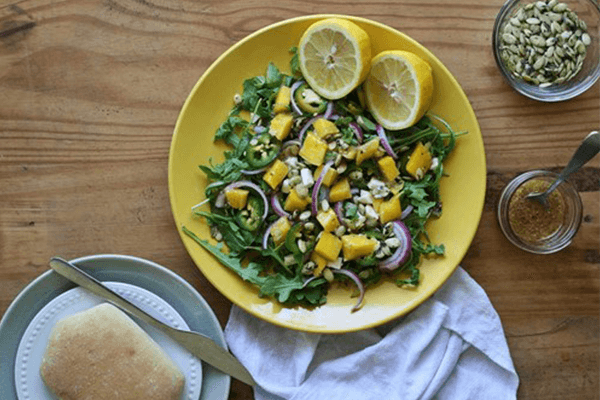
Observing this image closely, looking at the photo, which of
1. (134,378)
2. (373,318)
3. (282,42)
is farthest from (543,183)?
(134,378)

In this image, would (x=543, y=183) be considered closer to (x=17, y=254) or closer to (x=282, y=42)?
(x=282, y=42)

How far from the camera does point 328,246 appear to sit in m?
2.01

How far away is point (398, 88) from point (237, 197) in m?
0.57

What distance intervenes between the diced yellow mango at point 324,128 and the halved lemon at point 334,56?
8 cm

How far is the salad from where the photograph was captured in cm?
204

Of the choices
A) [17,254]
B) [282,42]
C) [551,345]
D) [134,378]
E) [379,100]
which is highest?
[282,42]

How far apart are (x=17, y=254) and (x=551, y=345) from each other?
68.1 inches

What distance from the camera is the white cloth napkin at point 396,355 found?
2096mm

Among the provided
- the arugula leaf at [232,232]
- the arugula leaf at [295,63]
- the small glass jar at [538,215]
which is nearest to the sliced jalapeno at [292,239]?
the arugula leaf at [232,232]

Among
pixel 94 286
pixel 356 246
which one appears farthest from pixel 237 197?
pixel 94 286

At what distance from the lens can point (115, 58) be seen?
217cm

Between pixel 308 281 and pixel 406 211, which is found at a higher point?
pixel 406 211

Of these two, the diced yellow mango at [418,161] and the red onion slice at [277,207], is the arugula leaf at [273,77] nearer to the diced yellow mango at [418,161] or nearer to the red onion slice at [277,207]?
the red onion slice at [277,207]

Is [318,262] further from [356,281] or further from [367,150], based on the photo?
[367,150]
